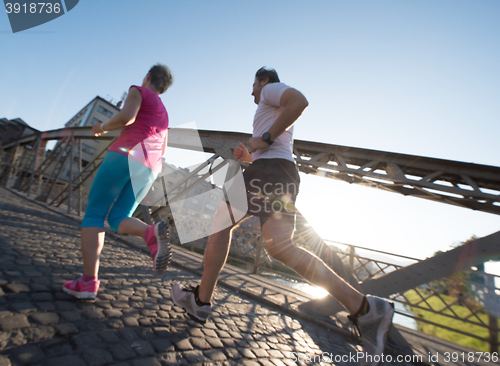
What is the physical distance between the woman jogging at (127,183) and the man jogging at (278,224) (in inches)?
16.3

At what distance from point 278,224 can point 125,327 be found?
3.95 feet

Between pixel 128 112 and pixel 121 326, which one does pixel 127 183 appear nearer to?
pixel 128 112

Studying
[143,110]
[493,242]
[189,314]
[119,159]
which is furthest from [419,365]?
[143,110]

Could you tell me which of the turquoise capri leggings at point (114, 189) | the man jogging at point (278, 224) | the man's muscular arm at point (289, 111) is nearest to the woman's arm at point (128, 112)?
the turquoise capri leggings at point (114, 189)

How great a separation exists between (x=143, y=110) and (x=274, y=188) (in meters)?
1.28

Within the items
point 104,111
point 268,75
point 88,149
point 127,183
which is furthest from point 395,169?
point 104,111

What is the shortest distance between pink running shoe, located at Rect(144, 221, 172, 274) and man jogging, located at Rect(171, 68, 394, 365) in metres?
0.35

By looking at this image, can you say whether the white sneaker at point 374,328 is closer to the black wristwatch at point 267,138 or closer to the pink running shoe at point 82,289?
the black wristwatch at point 267,138

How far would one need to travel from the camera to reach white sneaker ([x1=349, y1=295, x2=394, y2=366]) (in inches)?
59.9

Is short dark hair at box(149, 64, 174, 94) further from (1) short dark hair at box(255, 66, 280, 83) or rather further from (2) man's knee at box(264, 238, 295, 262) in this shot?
(2) man's knee at box(264, 238, 295, 262)

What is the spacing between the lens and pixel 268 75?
2182 millimetres

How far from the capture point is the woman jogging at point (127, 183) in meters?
1.72

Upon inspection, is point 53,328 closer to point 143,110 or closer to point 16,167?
point 143,110

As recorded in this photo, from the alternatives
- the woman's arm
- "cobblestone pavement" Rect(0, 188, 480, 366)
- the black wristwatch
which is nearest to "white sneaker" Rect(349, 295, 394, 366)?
"cobblestone pavement" Rect(0, 188, 480, 366)
